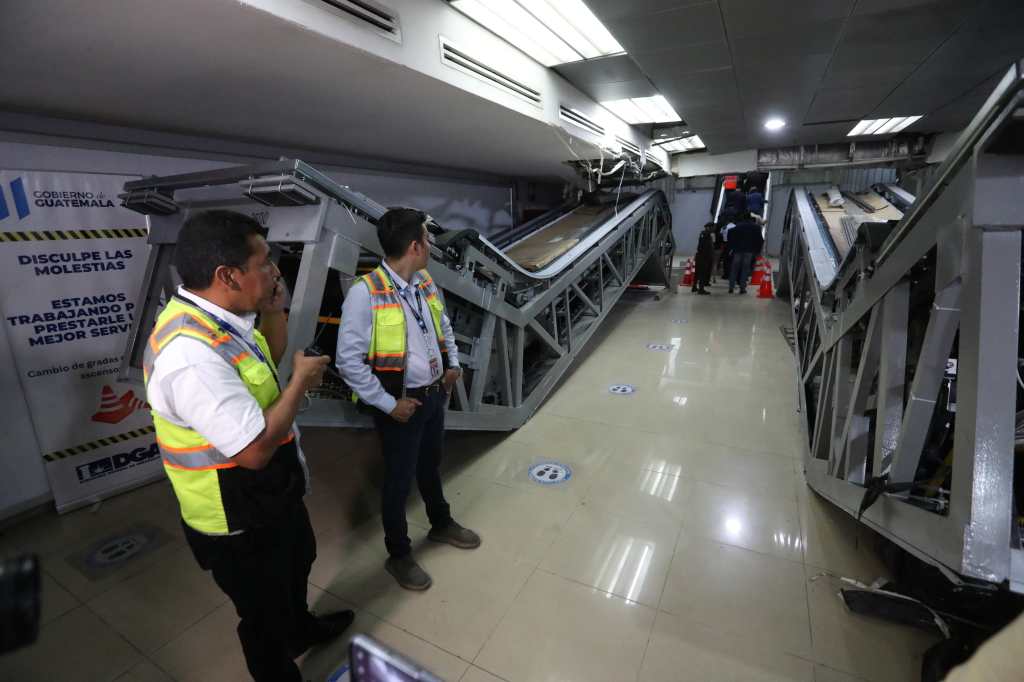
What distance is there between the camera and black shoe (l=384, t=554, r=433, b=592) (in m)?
2.17

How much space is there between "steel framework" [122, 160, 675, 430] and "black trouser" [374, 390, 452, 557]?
1.13 ft

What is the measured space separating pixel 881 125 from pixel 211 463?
9.23 meters

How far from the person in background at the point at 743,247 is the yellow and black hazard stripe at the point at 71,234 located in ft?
28.7

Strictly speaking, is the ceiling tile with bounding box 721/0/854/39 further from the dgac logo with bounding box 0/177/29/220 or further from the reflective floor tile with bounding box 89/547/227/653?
the reflective floor tile with bounding box 89/547/227/653

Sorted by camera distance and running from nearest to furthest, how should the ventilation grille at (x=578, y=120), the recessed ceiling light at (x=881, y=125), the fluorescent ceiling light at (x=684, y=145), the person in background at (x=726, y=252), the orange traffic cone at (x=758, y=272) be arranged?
1. the ventilation grille at (x=578, y=120)
2. the recessed ceiling light at (x=881, y=125)
3. the fluorescent ceiling light at (x=684, y=145)
4. the person in background at (x=726, y=252)
5. the orange traffic cone at (x=758, y=272)

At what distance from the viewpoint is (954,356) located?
88.4 inches

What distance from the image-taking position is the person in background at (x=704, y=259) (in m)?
8.52

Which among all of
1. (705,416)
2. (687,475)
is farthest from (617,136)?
(687,475)

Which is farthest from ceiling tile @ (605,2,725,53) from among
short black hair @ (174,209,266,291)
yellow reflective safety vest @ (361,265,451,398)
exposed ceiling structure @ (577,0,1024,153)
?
short black hair @ (174,209,266,291)

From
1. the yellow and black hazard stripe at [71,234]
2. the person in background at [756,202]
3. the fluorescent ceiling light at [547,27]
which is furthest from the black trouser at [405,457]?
the person in background at [756,202]

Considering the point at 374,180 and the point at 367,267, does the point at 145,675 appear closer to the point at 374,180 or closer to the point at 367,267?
the point at 367,267

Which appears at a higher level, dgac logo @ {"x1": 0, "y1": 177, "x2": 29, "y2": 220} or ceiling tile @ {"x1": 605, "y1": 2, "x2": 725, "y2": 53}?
ceiling tile @ {"x1": 605, "y1": 2, "x2": 725, "y2": 53}

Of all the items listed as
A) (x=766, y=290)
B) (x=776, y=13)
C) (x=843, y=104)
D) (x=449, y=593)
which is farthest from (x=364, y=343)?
(x=766, y=290)

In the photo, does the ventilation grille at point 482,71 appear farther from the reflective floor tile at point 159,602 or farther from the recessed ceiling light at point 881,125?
the recessed ceiling light at point 881,125
